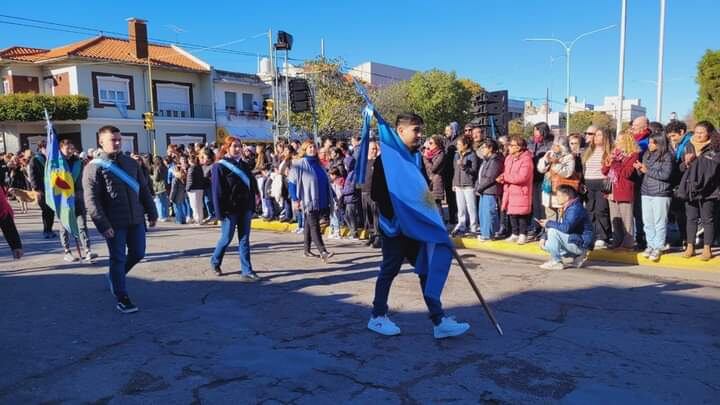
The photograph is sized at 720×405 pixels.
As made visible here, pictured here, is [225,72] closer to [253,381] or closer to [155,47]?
[155,47]

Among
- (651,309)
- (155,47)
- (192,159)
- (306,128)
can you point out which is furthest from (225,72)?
(651,309)

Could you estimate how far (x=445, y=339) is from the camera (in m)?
4.58

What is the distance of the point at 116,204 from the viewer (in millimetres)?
5617

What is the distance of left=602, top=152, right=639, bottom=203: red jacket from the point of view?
764 cm

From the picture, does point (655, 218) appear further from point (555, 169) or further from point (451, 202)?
point (451, 202)

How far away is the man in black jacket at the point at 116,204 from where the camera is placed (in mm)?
5535

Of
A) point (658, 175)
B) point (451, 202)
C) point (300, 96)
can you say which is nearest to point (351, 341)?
point (658, 175)

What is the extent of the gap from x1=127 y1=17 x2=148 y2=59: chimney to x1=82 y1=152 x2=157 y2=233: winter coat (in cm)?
3399

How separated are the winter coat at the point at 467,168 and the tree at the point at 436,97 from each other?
125ft

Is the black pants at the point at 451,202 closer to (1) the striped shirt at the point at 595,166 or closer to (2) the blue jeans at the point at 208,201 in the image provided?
(1) the striped shirt at the point at 595,166

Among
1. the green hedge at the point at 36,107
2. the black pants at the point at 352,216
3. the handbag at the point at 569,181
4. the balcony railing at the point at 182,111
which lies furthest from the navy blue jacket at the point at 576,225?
the balcony railing at the point at 182,111

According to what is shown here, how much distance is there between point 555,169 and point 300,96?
28.7 feet

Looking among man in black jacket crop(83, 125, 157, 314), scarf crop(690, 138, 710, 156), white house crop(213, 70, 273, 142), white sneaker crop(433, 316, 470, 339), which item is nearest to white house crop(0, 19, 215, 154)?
white house crop(213, 70, 273, 142)

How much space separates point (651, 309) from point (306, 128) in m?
33.6
